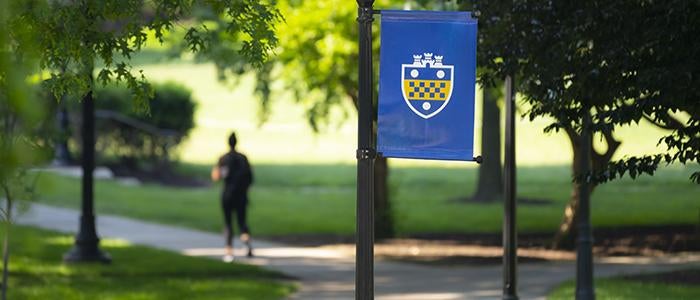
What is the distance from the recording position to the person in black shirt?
58.2 ft

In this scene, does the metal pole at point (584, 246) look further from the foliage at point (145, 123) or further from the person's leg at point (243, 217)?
the foliage at point (145, 123)

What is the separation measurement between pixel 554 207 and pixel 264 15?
17585mm

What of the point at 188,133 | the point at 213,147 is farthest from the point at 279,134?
the point at 188,133

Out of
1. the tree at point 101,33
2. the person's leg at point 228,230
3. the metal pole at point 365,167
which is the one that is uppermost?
the tree at point 101,33

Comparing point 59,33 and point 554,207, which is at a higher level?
point 59,33

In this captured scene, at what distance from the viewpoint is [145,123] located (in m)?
33.0

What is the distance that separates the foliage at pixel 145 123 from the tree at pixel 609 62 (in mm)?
21382

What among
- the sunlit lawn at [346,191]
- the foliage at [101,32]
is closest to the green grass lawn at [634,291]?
the sunlit lawn at [346,191]

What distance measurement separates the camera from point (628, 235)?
20797mm

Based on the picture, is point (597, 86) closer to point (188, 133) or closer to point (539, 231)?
point (539, 231)

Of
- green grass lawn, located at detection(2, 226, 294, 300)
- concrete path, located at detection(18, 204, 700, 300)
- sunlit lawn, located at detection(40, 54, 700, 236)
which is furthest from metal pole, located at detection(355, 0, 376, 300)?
concrete path, located at detection(18, 204, 700, 300)

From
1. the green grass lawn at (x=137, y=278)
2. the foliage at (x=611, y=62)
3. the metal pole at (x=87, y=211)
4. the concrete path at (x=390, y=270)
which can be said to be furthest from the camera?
the metal pole at (x=87, y=211)

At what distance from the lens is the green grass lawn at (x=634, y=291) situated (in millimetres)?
13859

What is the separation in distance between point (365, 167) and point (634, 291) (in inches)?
277
